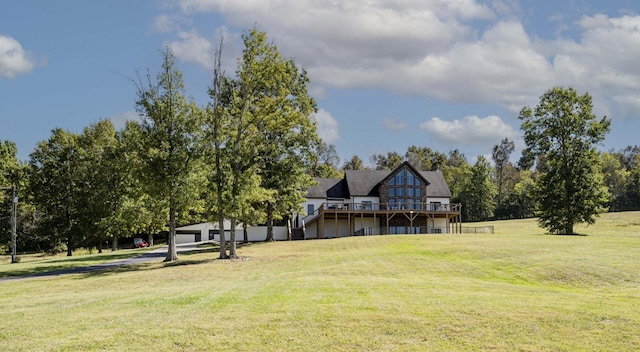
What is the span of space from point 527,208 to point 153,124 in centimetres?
8022

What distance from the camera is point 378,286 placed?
53.9 ft

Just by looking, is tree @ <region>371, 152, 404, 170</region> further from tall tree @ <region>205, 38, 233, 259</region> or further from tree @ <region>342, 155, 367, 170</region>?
tall tree @ <region>205, 38, 233, 259</region>

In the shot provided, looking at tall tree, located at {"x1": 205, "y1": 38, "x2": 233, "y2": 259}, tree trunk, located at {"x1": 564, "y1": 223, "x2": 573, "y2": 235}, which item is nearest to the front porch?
tree trunk, located at {"x1": 564, "y1": 223, "x2": 573, "y2": 235}

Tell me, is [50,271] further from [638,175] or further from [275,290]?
[638,175]

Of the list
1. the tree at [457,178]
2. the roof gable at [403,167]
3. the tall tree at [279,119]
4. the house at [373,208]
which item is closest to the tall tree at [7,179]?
the house at [373,208]

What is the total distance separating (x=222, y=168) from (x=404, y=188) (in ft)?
102

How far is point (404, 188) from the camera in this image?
6041cm

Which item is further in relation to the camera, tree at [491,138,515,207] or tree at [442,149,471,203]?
tree at [491,138,515,207]

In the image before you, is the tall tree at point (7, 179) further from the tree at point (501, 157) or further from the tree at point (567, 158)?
the tree at point (501, 157)

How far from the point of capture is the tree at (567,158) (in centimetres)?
5044

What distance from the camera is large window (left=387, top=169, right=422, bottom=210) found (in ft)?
198

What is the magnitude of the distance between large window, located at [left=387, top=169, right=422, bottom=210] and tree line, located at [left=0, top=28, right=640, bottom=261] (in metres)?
10.4

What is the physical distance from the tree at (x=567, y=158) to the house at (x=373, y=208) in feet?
32.2

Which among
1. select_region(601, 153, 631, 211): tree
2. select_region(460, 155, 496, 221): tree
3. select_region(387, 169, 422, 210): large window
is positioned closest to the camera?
select_region(387, 169, 422, 210): large window
